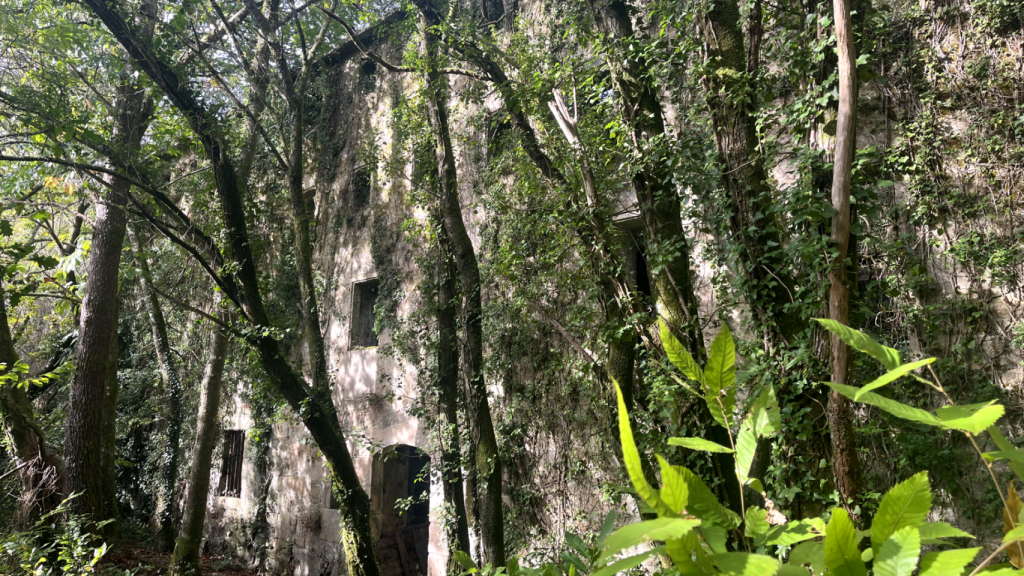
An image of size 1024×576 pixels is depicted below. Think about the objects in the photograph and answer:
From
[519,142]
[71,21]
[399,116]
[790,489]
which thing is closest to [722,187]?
[790,489]

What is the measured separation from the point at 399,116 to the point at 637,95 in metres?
4.24

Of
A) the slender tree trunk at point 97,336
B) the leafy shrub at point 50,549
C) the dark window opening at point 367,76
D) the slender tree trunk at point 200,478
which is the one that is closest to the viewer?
the leafy shrub at point 50,549

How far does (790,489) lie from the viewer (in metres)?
2.79

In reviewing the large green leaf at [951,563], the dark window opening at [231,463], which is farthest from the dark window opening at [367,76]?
the large green leaf at [951,563]

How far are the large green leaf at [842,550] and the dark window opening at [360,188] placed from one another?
32.6 ft

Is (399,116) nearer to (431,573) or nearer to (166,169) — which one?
(431,573)

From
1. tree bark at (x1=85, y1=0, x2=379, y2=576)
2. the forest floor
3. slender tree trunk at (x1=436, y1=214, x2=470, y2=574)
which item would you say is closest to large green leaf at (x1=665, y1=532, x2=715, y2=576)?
tree bark at (x1=85, y1=0, x2=379, y2=576)

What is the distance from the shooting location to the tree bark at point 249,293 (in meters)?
5.29

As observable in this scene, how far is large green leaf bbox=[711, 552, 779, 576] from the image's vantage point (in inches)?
17.7

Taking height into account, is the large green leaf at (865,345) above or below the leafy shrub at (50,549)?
above

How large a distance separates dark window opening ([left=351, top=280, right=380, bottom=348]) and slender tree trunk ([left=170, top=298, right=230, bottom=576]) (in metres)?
2.16


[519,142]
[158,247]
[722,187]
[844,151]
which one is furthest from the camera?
[158,247]

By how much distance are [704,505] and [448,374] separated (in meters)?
6.21

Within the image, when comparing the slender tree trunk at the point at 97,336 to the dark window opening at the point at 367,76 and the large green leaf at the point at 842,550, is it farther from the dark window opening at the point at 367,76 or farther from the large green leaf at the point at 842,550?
the large green leaf at the point at 842,550
